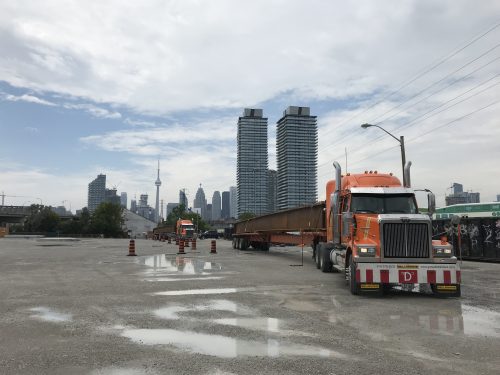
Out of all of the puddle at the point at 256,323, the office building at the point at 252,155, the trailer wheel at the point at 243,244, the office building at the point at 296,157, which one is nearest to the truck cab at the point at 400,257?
the puddle at the point at 256,323

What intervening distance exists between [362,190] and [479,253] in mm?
15310

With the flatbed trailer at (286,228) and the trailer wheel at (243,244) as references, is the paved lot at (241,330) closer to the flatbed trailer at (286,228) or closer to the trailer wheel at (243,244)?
the flatbed trailer at (286,228)

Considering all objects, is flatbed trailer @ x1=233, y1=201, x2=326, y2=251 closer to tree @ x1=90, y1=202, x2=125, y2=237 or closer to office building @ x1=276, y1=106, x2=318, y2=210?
office building @ x1=276, y1=106, x2=318, y2=210

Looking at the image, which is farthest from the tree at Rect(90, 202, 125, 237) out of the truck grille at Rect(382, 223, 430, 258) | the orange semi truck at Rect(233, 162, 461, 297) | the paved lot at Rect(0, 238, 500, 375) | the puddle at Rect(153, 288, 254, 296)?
the truck grille at Rect(382, 223, 430, 258)

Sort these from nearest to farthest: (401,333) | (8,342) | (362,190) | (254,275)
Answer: (8,342) < (401,333) < (362,190) < (254,275)

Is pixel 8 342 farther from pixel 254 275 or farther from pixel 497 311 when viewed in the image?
pixel 254 275

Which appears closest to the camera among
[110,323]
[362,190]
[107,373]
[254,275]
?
[107,373]

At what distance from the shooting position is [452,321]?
27.8 feet

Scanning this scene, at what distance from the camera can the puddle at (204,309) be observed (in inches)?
353

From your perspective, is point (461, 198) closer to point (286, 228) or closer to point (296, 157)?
point (296, 157)

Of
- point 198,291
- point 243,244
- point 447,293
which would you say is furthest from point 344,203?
point 243,244

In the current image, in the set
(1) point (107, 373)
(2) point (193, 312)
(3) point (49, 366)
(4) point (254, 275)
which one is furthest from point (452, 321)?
(4) point (254, 275)

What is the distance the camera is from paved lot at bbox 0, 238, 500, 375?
5723mm

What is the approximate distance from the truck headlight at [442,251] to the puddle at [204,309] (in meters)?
5.20
